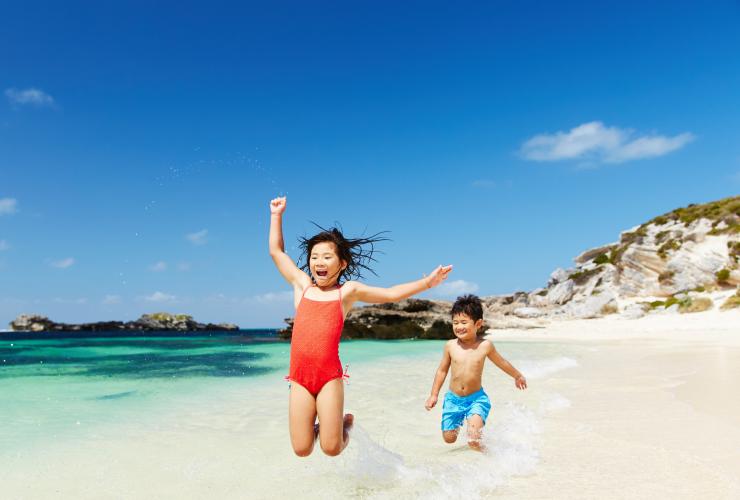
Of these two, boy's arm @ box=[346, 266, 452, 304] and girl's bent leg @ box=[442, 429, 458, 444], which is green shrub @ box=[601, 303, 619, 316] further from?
boy's arm @ box=[346, 266, 452, 304]

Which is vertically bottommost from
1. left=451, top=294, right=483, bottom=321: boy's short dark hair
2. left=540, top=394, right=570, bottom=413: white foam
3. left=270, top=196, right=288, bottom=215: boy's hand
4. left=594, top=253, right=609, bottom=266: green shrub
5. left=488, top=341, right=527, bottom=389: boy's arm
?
left=540, top=394, right=570, bottom=413: white foam

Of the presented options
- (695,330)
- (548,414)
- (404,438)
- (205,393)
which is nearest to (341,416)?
(404,438)

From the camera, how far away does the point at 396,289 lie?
4113 mm

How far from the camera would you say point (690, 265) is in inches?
1388

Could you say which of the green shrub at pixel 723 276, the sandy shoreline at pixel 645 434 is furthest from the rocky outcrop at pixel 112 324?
the sandy shoreline at pixel 645 434

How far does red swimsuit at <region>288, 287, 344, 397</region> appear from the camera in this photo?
12.7 ft

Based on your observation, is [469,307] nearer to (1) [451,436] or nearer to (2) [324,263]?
(1) [451,436]

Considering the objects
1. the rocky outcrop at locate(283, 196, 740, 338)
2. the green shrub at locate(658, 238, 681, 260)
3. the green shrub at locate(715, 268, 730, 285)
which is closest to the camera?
the rocky outcrop at locate(283, 196, 740, 338)

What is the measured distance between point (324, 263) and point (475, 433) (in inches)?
86.7

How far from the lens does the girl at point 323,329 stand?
3824 millimetres

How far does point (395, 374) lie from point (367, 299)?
27.6 ft

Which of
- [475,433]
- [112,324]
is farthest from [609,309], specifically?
[112,324]

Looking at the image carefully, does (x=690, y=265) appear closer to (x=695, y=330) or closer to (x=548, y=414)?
(x=695, y=330)

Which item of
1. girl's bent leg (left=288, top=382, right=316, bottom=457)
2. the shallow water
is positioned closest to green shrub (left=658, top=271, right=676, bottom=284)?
the shallow water
